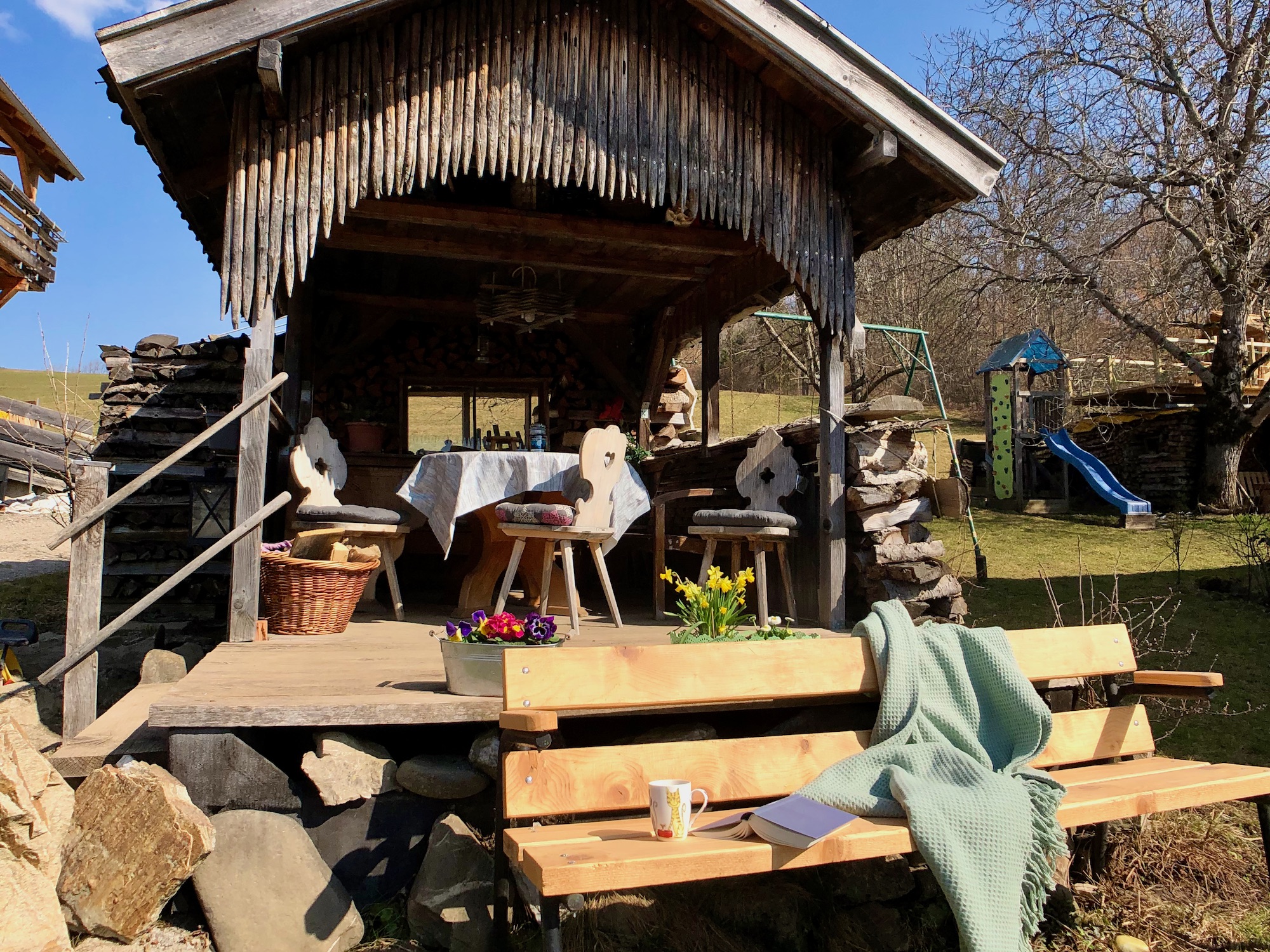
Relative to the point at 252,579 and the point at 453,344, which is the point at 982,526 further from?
the point at 252,579

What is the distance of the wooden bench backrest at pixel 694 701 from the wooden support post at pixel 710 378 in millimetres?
4603

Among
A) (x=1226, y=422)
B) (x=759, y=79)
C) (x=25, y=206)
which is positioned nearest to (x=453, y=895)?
(x=759, y=79)

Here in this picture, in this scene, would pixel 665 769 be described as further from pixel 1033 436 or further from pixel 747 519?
pixel 1033 436

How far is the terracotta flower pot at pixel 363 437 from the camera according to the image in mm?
8391

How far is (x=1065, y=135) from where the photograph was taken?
10430 mm

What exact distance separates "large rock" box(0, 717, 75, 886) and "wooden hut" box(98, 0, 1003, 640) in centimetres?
145

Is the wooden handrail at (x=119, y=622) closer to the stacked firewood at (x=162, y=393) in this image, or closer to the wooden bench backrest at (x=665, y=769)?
the wooden bench backrest at (x=665, y=769)

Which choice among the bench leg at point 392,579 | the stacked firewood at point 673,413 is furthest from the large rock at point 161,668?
the stacked firewood at point 673,413

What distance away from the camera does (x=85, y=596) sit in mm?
3621

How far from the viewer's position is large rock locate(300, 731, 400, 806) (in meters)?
3.13

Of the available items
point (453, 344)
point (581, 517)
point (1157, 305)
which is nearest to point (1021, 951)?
point (581, 517)

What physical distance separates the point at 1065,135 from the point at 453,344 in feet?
23.6

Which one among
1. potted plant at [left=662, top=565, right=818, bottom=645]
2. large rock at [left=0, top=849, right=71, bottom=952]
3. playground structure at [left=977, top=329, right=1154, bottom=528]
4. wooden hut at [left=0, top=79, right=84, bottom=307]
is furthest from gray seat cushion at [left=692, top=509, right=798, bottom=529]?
wooden hut at [left=0, top=79, right=84, bottom=307]

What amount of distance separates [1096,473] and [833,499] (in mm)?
9708
